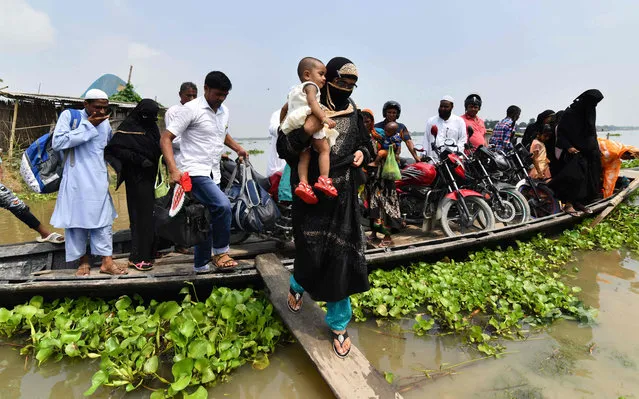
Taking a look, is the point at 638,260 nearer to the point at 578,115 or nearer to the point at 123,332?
the point at 578,115

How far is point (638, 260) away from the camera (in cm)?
447

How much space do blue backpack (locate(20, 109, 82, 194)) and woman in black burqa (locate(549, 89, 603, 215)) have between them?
6380 millimetres

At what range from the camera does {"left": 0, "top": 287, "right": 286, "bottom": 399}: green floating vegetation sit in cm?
212

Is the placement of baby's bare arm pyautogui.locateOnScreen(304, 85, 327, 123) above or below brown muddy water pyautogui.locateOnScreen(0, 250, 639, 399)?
above

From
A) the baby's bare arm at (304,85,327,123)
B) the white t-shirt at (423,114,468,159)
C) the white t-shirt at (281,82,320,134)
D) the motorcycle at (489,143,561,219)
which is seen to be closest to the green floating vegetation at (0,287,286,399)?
the white t-shirt at (281,82,320,134)

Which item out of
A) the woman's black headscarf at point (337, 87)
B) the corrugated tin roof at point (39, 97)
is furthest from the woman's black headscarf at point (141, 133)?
the corrugated tin roof at point (39, 97)

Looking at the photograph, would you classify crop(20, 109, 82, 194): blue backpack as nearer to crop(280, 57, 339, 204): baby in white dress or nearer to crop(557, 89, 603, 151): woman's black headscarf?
crop(280, 57, 339, 204): baby in white dress

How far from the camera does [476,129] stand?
6.05 metres

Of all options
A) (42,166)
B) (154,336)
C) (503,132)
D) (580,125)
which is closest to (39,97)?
(42,166)

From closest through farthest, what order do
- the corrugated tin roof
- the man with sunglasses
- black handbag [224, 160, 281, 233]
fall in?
black handbag [224, 160, 281, 233], the man with sunglasses, the corrugated tin roof

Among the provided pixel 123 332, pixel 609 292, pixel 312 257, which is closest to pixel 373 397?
pixel 312 257

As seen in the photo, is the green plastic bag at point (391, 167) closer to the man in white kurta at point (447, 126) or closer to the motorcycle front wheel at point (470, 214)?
the motorcycle front wheel at point (470, 214)

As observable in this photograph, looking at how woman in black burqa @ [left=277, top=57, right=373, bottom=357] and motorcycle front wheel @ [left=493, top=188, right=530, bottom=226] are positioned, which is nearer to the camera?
woman in black burqa @ [left=277, top=57, right=373, bottom=357]

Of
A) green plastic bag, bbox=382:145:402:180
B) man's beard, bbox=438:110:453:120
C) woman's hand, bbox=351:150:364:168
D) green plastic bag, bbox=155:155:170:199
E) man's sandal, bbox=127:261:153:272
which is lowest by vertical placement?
man's sandal, bbox=127:261:153:272
